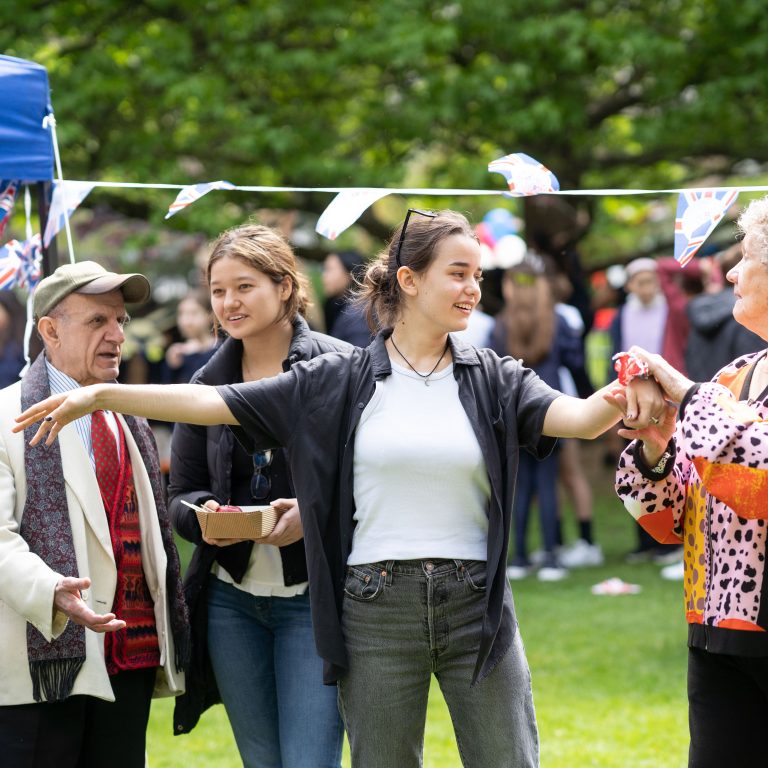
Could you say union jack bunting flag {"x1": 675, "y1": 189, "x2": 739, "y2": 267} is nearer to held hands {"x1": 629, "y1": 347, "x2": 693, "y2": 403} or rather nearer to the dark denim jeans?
held hands {"x1": 629, "y1": 347, "x2": 693, "y2": 403}

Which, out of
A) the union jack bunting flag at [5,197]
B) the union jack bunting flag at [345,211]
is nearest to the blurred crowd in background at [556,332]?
the union jack bunting flag at [5,197]

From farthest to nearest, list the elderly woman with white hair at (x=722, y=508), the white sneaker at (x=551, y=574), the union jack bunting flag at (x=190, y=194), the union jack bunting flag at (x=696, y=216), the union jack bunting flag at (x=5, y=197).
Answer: the white sneaker at (x=551, y=574)
the union jack bunting flag at (x=5, y=197)
the union jack bunting flag at (x=190, y=194)
the union jack bunting flag at (x=696, y=216)
the elderly woman with white hair at (x=722, y=508)

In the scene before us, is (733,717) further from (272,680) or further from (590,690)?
(590,690)

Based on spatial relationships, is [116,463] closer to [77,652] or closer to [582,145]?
[77,652]

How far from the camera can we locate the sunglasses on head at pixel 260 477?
12.6 ft

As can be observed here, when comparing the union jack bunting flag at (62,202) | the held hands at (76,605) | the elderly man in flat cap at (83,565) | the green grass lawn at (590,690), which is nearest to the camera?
the held hands at (76,605)

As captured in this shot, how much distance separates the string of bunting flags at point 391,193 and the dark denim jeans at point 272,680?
118cm

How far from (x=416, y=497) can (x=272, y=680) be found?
1007mm

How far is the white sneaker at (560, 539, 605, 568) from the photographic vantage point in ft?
30.8

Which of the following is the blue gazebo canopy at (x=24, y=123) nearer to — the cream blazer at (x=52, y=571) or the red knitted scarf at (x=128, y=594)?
the cream blazer at (x=52, y=571)

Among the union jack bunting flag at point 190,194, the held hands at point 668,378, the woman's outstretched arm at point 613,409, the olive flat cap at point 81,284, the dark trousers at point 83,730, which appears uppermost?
the union jack bunting flag at point 190,194

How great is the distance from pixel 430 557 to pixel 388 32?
871 cm

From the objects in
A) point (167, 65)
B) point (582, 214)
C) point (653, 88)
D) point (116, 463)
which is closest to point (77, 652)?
point (116, 463)

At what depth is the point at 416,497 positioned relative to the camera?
3221 millimetres
